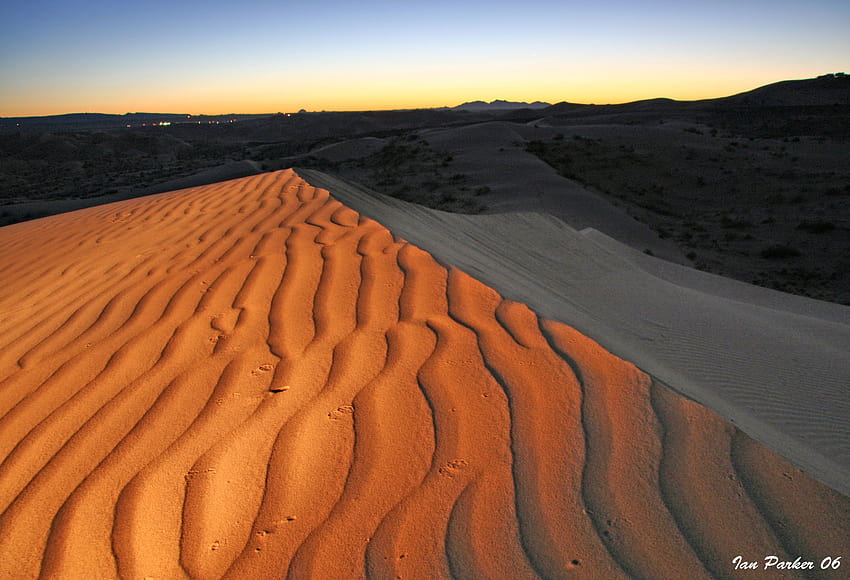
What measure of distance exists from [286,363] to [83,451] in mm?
768

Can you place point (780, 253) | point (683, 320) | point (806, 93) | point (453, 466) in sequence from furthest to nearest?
1. point (806, 93)
2. point (780, 253)
3. point (683, 320)
4. point (453, 466)

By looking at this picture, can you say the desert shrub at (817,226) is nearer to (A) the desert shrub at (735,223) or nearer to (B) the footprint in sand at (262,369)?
(A) the desert shrub at (735,223)

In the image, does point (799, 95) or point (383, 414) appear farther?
point (799, 95)

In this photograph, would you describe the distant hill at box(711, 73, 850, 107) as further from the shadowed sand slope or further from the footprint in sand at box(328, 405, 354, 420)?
the footprint in sand at box(328, 405, 354, 420)

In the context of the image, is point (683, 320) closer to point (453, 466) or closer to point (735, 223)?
point (453, 466)

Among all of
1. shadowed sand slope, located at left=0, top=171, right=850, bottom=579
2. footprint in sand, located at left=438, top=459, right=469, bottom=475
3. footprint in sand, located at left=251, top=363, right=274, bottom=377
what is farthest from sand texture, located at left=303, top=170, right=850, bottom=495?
footprint in sand, located at left=251, top=363, right=274, bottom=377

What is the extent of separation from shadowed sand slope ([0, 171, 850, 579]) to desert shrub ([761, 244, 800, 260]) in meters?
8.47

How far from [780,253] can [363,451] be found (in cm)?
986

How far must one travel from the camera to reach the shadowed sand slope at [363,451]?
4.55 ft

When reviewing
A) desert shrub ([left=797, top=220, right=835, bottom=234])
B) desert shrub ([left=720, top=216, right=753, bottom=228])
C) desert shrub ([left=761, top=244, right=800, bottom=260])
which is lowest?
desert shrub ([left=761, top=244, right=800, bottom=260])

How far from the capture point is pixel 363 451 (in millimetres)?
1731

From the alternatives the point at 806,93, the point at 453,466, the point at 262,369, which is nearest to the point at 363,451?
the point at 453,466

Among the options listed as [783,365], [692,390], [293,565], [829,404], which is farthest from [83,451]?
[783,365]

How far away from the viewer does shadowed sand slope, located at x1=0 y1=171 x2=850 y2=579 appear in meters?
1.39
